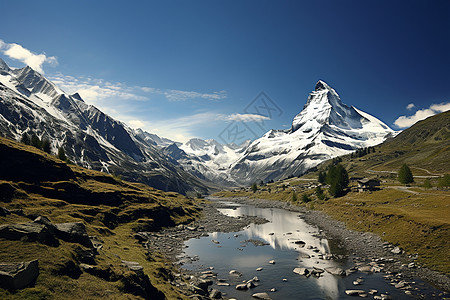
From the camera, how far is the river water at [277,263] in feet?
124

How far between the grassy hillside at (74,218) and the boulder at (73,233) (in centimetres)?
143

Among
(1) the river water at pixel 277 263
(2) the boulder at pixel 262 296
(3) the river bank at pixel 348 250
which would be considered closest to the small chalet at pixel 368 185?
(3) the river bank at pixel 348 250

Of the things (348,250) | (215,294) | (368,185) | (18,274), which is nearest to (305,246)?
(348,250)

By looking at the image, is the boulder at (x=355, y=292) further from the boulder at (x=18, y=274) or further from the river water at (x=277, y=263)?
the boulder at (x=18, y=274)

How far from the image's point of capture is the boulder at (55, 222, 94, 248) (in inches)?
1206

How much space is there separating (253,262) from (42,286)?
4149cm

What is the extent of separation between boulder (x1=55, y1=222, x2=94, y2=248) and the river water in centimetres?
2227

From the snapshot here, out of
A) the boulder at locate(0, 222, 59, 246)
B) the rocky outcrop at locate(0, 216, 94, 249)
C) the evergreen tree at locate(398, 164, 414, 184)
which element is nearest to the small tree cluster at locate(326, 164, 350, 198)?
the evergreen tree at locate(398, 164, 414, 184)

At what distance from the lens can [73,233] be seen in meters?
31.7

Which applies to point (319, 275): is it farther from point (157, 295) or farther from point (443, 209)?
point (443, 209)

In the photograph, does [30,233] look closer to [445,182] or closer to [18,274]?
[18,274]

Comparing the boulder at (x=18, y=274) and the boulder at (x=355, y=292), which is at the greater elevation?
the boulder at (x=18, y=274)

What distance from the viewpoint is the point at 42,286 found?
68.2 feet

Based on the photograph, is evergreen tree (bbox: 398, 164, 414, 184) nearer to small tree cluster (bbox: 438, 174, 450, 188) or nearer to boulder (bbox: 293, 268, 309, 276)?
small tree cluster (bbox: 438, 174, 450, 188)
